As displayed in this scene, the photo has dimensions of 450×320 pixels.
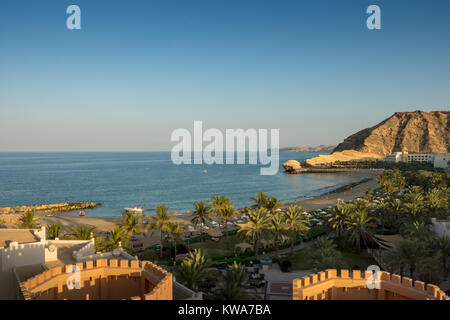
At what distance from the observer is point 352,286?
13.1 m

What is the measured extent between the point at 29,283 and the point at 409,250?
68.2ft

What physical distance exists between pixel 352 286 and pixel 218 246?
2316 centimetres

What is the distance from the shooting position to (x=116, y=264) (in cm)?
1374

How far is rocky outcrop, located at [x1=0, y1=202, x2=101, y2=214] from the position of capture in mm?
61356

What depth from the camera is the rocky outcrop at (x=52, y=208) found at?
6136 centimetres

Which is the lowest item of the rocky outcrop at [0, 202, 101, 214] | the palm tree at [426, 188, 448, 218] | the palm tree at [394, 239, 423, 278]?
the rocky outcrop at [0, 202, 101, 214]

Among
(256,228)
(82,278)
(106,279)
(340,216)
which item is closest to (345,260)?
(340,216)

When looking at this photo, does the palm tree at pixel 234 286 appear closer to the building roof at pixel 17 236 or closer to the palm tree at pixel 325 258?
the palm tree at pixel 325 258

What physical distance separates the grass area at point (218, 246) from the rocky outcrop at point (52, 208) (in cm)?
3912

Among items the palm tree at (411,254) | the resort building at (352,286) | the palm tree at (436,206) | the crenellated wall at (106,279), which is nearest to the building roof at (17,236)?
the crenellated wall at (106,279)

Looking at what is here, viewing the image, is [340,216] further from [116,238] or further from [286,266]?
[116,238]

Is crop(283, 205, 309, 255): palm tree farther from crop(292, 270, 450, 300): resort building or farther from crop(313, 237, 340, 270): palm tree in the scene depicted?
crop(292, 270, 450, 300): resort building

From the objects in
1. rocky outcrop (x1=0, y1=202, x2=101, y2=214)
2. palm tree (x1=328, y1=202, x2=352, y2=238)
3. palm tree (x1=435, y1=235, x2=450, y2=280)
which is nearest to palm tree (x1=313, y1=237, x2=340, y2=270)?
palm tree (x1=435, y1=235, x2=450, y2=280)

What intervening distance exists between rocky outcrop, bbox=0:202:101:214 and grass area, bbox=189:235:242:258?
3912cm
